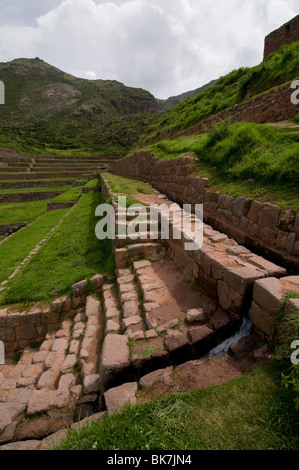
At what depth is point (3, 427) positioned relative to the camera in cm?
268

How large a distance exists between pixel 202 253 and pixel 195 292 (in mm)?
651

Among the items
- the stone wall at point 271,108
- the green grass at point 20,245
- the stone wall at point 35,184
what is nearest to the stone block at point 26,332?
the green grass at point 20,245

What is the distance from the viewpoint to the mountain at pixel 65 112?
47812 millimetres

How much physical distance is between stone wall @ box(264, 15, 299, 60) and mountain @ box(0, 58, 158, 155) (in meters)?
33.4

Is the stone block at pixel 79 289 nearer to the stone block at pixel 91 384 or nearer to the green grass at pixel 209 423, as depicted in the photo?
the stone block at pixel 91 384

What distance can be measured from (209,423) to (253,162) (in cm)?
438

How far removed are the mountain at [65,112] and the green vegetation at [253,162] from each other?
38357 mm

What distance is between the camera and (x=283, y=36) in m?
13.3

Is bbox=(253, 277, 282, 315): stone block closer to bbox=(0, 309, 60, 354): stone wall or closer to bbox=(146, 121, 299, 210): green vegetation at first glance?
bbox=(146, 121, 299, 210): green vegetation

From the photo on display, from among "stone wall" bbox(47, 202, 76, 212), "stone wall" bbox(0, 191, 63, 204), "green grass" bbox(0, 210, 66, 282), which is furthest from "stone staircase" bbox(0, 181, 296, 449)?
"stone wall" bbox(0, 191, 63, 204)

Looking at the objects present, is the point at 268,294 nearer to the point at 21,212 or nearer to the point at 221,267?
the point at 221,267

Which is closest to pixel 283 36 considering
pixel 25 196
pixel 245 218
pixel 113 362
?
pixel 245 218

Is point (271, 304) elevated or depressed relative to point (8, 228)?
elevated
